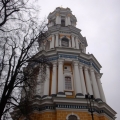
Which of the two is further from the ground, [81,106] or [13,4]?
[13,4]

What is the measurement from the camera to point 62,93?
17.0 meters

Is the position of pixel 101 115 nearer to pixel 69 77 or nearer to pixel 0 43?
pixel 69 77

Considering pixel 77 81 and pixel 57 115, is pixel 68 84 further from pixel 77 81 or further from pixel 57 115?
pixel 57 115

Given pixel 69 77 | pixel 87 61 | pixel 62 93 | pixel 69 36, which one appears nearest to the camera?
pixel 62 93

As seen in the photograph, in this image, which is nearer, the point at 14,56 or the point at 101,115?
the point at 14,56

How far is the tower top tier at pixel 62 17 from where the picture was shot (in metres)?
26.6

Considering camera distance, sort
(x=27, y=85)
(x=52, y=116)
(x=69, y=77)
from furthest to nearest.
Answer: (x=69, y=77) → (x=52, y=116) → (x=27, y=85)

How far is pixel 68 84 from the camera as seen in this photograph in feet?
62.5

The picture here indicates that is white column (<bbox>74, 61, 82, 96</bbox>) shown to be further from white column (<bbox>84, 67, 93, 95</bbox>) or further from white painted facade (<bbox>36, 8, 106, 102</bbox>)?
white column (<bbox>84, 67, 93, 95</bbox>)

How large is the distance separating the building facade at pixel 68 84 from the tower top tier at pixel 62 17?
1.48 metres

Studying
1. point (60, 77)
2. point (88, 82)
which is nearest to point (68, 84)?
point (60, 77)

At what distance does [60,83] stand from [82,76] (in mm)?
3086

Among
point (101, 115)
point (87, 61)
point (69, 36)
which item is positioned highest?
point (69, 36)

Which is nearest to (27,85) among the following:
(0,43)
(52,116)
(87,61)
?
(0,43)
